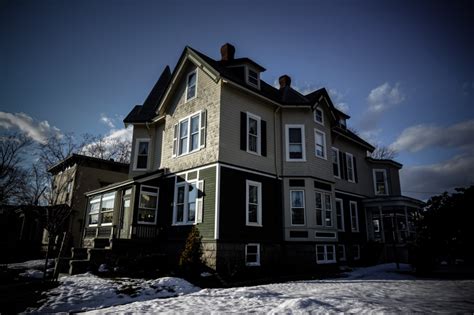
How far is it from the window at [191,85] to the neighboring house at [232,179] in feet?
0.21

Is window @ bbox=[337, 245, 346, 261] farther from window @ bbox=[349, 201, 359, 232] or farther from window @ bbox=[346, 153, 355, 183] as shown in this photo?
window @ bbox=[346, 153, 355, 183]

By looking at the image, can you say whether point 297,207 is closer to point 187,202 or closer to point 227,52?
point 187,202

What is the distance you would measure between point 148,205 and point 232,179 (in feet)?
18.0

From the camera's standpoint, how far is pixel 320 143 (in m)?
17.3

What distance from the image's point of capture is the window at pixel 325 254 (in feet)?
51.1

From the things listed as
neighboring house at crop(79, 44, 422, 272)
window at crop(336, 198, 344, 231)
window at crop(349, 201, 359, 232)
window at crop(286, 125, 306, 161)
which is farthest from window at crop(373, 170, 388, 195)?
window at crop(286, 125, 306, 161)

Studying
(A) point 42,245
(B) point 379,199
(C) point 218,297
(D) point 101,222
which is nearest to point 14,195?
(A) point 42,245

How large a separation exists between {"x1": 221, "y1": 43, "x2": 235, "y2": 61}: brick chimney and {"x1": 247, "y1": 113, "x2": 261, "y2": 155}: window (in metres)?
5.56

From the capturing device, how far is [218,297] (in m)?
8.16

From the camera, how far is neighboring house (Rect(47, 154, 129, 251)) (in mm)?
24219

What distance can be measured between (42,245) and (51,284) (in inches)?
789

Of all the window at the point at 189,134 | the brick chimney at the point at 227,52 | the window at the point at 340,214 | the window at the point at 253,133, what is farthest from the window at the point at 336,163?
the window at the point at 189,134

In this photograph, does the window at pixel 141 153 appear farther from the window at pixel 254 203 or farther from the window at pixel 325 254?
the window at pixel 325 254

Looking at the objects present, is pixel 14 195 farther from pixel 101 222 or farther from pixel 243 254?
pixel 243 254
